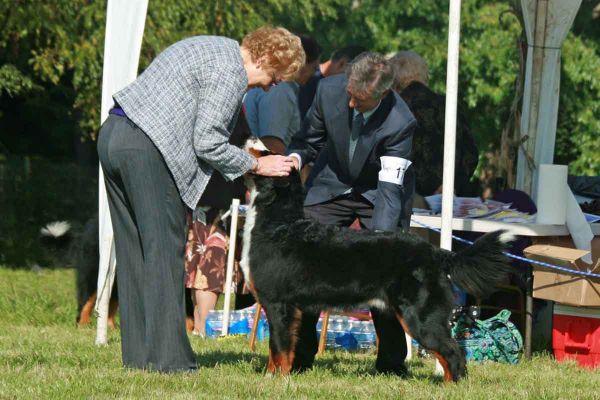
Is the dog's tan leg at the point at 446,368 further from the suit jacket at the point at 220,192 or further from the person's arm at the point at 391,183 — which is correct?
the suit jacket at the point at 220,192

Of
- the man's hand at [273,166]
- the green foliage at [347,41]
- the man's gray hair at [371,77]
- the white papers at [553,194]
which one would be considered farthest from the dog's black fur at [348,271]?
the green foliage at [347,41]

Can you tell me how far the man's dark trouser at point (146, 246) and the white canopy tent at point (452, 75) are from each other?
4.45 feet

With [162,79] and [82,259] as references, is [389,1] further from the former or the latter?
[162,79]

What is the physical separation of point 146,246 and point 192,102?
29.7 inches

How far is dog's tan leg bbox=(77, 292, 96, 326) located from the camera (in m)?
8.70

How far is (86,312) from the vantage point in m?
8.74

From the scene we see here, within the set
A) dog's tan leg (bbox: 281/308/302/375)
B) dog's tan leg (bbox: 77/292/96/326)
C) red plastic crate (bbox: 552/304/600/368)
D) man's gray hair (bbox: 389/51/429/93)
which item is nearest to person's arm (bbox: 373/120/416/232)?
dog's tan leg (bbox: 281/308/302/375)

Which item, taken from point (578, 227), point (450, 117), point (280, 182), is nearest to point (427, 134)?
Result: point (578, 227)

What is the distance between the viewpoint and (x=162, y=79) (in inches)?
210

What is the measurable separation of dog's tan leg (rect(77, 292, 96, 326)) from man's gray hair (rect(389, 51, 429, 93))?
2.95 m

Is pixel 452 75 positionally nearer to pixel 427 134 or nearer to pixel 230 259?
pixel 427 134

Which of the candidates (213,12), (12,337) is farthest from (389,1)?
(12,337)

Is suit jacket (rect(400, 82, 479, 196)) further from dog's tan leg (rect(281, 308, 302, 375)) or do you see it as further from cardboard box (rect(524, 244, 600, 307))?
dog's tan leg (rect(281, 308, 302, 375))

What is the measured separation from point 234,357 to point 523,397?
6.65 ft
